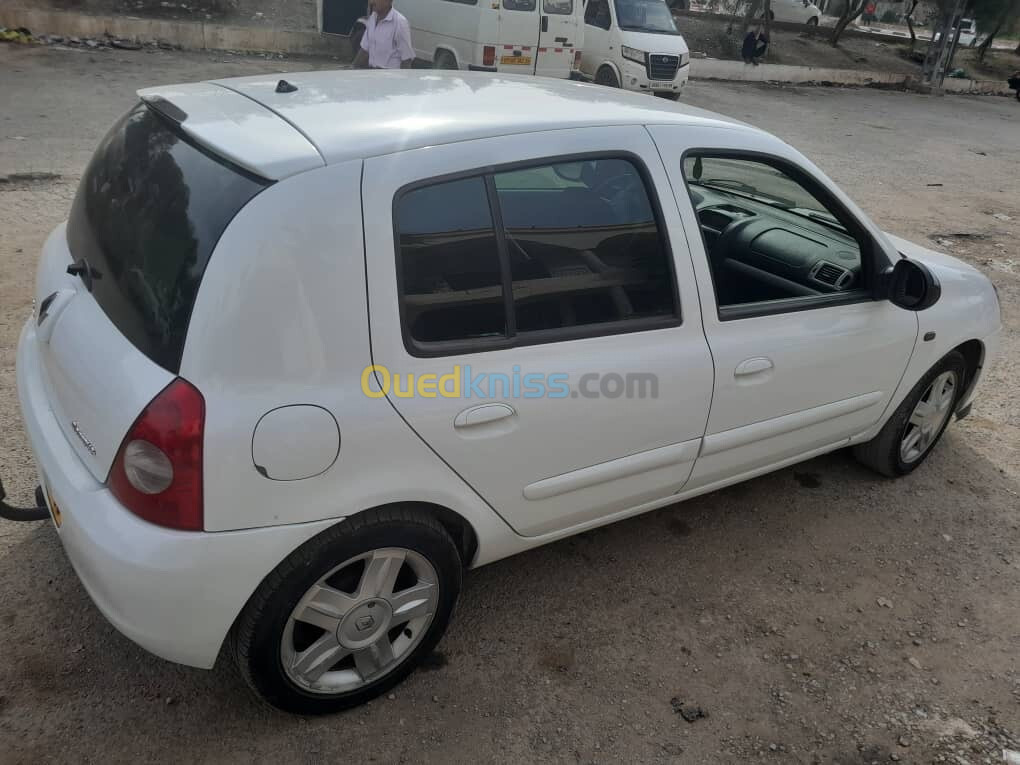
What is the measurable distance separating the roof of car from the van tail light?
2.02 ft

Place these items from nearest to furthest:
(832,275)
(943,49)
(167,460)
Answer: (167,460) < (832,275) < (943,49)

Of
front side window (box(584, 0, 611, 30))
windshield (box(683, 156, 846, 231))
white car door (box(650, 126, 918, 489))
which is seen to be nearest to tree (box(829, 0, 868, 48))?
front side window (box(584, 0, 611, 30))

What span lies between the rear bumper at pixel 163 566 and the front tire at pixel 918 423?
108 inches

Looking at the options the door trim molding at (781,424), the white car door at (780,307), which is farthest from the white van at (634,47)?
the door trim molding at (781,424)

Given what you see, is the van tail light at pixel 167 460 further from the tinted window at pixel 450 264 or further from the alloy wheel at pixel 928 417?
the alloy wheel at pixel 928 417

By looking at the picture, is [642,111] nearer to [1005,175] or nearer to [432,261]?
[432,261]

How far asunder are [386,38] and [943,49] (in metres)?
19.0

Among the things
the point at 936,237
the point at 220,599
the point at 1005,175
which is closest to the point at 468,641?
the point at 220,599

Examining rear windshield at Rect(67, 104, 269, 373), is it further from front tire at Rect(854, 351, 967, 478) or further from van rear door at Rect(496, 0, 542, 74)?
van rear door at Rect(496, 0, 542, 74)

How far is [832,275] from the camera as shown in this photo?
10.6 ft

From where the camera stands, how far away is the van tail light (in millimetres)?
1843

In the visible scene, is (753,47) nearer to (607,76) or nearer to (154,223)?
(607,76)

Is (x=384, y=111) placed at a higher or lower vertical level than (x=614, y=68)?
higher
